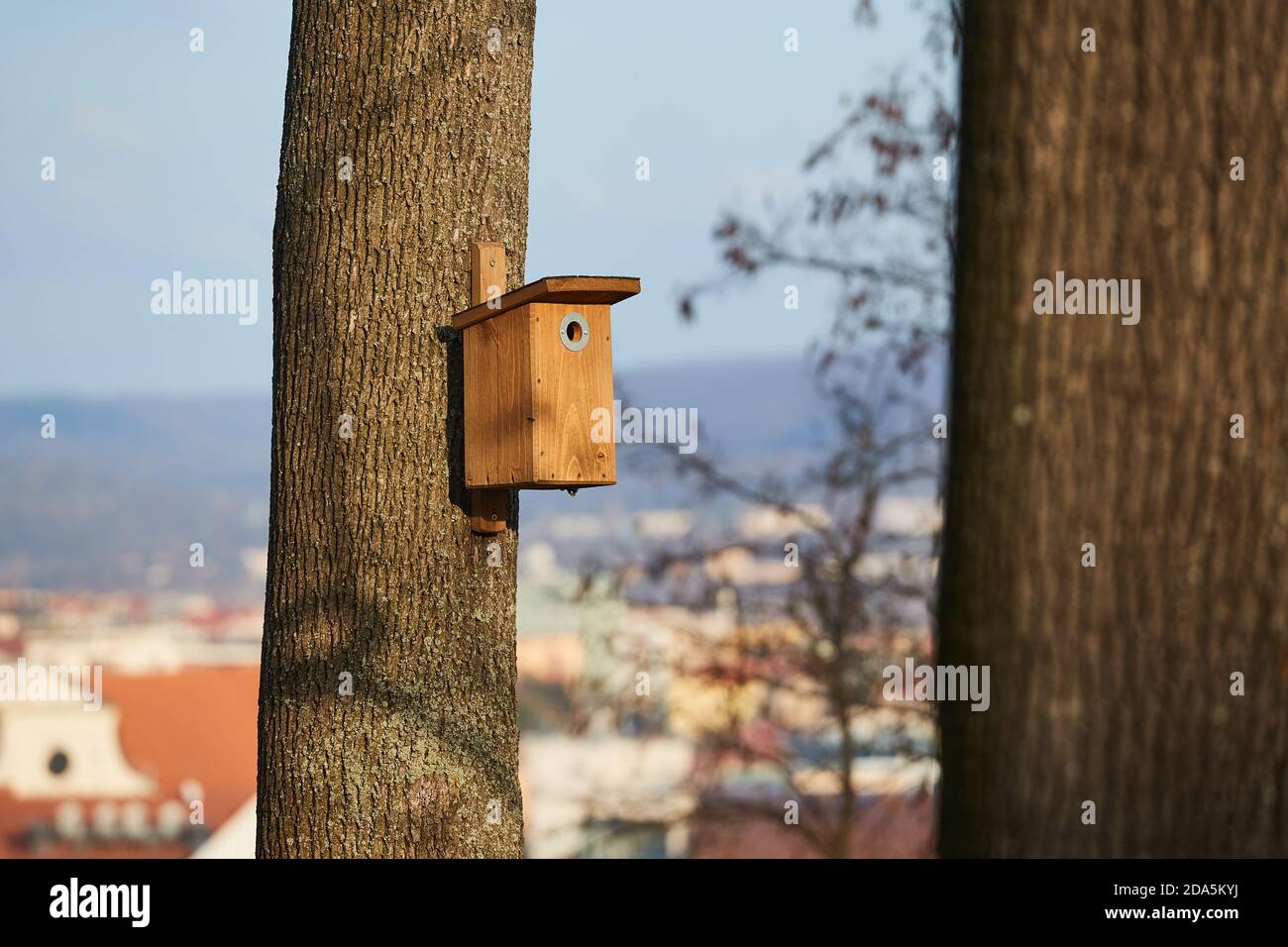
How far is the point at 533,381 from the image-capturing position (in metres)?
3.09

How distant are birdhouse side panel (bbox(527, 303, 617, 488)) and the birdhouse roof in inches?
1.1

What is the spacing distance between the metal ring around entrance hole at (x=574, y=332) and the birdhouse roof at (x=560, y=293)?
1.5 inches

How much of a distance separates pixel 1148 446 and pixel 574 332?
1.63 meters

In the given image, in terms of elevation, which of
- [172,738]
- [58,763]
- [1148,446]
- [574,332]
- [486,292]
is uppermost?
[486,292]

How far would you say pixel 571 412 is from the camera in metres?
3.18

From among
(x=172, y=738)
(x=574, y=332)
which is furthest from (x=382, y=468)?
(x=172, y=738)

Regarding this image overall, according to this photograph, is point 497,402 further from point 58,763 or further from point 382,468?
point 58,763

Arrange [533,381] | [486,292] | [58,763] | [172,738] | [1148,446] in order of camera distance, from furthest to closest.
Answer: [58,763] < [172,738] < [486,292] < [533,381] < [1148,446]

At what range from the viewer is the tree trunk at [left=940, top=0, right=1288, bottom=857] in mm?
1824

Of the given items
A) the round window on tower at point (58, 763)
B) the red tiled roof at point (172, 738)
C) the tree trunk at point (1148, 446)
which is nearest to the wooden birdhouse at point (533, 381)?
the tree trunk at point (1148, 446)

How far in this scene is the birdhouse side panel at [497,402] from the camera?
310cm
